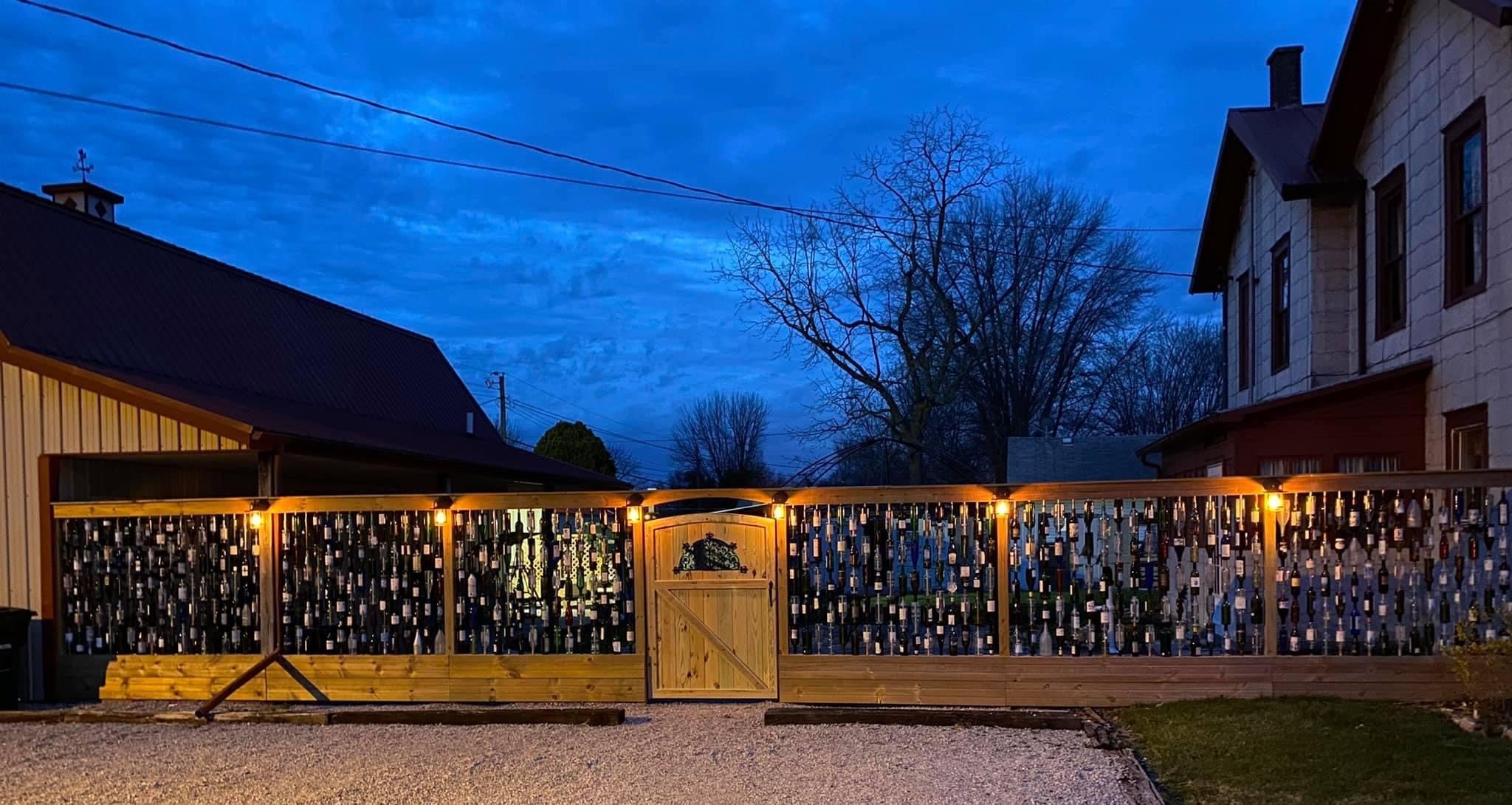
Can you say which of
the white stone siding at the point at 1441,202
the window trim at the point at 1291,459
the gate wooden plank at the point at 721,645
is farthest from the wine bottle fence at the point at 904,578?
the window trim at the point at 1291,459

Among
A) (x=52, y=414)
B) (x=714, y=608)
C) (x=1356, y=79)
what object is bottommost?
(x=714, y=608)

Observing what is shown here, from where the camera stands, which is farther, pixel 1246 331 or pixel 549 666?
pixel 1246 331

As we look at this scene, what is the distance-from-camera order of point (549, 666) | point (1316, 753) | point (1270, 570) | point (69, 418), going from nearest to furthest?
point (1316, 753), point (1270, 570), point (549, 666), point (69, 418)

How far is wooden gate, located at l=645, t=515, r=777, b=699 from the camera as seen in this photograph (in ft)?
34.9

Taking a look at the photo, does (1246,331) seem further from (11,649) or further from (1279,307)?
(11,649)

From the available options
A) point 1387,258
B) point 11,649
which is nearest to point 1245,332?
point 1387,258

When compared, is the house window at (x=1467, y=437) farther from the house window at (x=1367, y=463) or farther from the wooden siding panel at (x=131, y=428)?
the wooden siding panel at (x=131, y=428)

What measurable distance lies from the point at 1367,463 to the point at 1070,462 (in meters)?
11.3

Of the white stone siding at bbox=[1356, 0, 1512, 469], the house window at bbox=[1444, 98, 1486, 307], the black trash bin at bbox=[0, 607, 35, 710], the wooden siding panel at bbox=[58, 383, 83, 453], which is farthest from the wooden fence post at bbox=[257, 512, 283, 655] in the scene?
the house window at bbox=[1444, 98, 1486, 307]

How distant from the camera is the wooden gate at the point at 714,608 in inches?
419

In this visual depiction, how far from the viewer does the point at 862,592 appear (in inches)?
415

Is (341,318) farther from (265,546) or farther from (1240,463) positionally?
(1240,463)

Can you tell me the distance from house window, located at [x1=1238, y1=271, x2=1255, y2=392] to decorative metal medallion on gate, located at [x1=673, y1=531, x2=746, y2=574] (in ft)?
33.2

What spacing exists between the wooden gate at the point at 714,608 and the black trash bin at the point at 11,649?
20.0 ft
